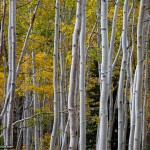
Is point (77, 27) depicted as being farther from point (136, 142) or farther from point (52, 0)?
point (52, 0)

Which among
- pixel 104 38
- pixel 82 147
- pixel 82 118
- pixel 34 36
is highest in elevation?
pixel 34 36

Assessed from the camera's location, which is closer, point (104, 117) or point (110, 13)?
point (104, 117)

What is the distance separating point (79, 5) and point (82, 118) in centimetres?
180

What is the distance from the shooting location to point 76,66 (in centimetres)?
386

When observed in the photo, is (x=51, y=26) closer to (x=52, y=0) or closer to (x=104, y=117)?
(x=52, y=0)

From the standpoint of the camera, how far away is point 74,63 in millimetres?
3852

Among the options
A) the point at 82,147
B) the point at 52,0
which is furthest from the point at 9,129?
the point at 52,0

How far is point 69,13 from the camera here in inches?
479

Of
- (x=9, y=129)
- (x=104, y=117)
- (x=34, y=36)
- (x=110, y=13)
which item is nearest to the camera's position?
(x=104, y=117)

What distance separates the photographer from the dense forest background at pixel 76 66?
165 inches

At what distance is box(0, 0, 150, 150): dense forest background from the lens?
4.19 m

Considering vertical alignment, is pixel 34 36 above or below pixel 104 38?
above

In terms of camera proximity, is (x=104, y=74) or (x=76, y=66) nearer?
(x=76, y=66)

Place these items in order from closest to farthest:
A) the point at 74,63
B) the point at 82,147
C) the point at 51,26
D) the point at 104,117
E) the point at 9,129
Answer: the point at 74,63 < the point at 104,117 < the point at 9,129 < the point at 82,147 < the point at 51,26
